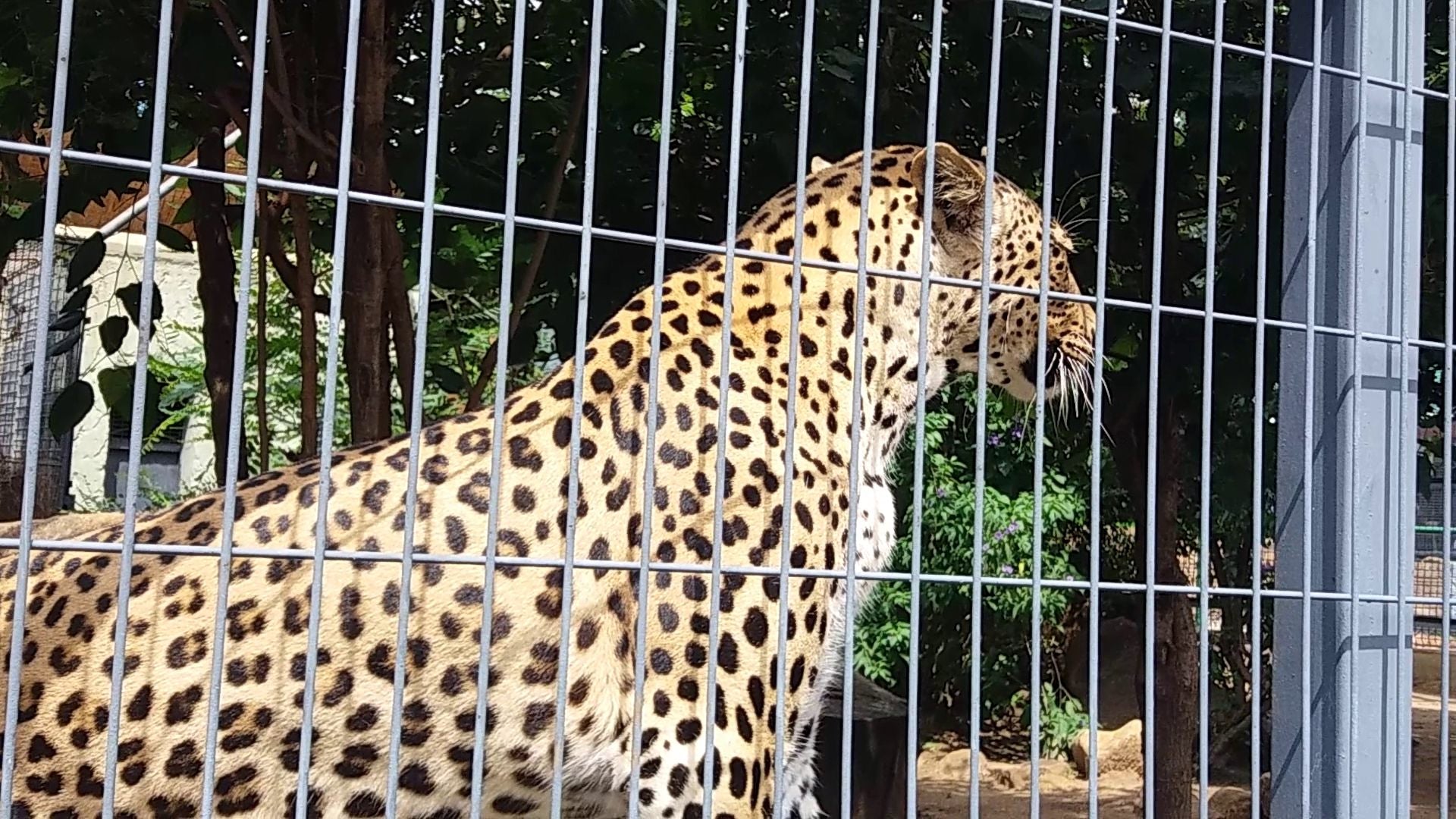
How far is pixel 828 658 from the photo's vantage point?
3521mm

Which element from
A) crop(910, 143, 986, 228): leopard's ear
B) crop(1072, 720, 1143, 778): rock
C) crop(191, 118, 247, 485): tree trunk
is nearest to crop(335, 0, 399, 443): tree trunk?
crop(191, 118, 247, 485): tree trunk

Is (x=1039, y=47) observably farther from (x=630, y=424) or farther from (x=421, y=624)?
(x=421, y=624)

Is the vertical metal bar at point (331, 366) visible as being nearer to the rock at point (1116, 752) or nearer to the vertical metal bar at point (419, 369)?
the vertical metal bar at point (419, 369)

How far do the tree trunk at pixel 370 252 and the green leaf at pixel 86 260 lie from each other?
72 centimetres

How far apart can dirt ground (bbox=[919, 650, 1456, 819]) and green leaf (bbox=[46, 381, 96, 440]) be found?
5075 mm

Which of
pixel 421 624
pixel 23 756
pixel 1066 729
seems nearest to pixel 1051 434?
pixel 1066 729

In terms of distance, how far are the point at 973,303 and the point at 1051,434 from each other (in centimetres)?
309

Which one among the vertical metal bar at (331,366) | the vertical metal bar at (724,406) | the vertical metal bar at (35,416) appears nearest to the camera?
the vertical metal bar at (35,416)

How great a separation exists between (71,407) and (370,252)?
1.06m

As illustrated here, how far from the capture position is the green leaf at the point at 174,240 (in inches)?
205

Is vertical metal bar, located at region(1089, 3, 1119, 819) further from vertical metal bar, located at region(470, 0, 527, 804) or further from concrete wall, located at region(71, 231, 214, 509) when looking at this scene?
concrete wall, located at region(71, 231, 214, 509)

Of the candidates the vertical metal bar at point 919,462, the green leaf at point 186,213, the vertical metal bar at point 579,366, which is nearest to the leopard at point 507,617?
the vertical metal bar at point 919,462

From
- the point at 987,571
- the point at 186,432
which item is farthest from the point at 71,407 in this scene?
the point at 186,432

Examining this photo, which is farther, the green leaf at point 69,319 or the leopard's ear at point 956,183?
the green leaf at point 69,319
